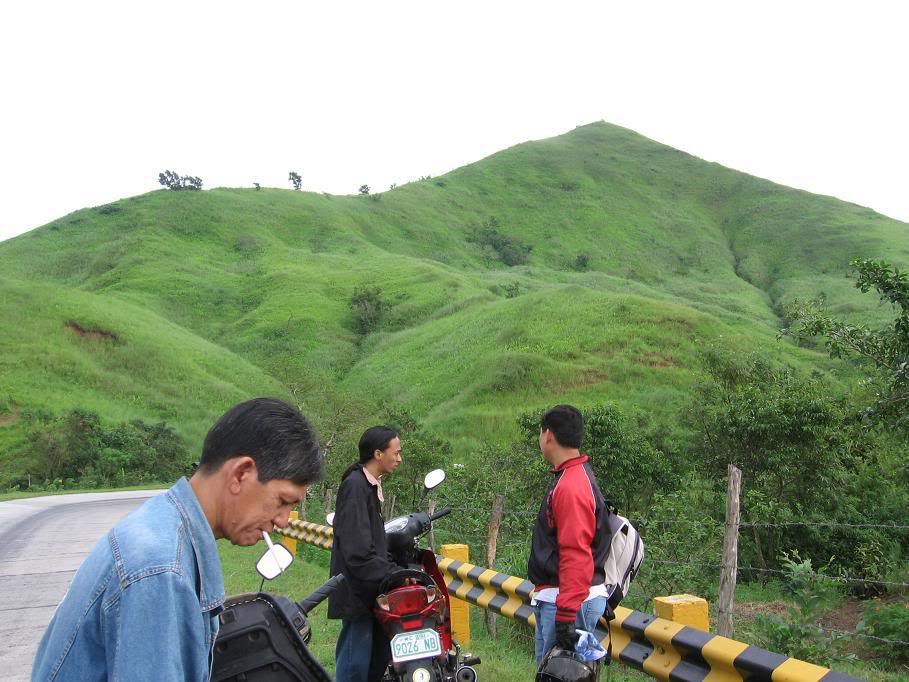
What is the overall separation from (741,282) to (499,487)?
9696 cm

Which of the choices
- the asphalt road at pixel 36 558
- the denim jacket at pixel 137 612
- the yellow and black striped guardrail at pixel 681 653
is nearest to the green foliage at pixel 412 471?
the asphalt road at pixel 36 558

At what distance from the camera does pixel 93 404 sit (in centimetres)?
4672

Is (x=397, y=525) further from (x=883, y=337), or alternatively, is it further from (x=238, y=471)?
(x=883, y=337)

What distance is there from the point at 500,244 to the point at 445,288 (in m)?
35.4

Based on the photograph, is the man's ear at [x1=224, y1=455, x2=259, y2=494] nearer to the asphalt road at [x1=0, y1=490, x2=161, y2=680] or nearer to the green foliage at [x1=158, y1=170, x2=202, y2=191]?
the asphalt road at [x1=0, y1=490, x2=161, y2=680]

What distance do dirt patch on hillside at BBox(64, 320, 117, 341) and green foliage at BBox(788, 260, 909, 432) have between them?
56.7 metres

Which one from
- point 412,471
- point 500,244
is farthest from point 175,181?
point 412,471

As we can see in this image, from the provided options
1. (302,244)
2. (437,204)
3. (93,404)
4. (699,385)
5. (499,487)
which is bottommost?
(93,404)

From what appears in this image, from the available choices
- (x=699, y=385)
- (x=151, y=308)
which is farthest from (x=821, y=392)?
(x=151, y=308)

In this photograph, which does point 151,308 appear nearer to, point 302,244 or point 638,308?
point 302,244

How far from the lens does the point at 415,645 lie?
3977mm

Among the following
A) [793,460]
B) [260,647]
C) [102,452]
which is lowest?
[102,452]

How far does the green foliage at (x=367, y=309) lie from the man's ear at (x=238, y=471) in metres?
71.8

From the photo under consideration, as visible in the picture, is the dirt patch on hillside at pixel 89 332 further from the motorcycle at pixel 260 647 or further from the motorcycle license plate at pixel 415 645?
the motorcycle at pixel 260 647
